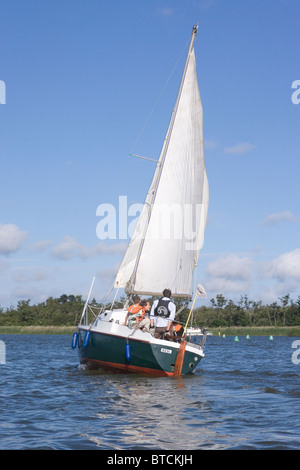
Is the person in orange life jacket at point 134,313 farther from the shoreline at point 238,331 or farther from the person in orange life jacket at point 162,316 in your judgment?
the shoreline at point 238,331

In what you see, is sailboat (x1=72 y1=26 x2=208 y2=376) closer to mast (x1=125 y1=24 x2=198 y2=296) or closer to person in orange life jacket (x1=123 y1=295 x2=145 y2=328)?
mast (x1=125 y1=24 x2=198 y2=296)

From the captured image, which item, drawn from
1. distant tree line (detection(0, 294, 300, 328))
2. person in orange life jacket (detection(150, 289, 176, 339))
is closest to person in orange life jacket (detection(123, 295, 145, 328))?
person in orange life jacket (detection(150, 289, 176, 339))

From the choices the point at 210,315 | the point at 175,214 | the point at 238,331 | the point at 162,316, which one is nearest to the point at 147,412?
the point at 162,316

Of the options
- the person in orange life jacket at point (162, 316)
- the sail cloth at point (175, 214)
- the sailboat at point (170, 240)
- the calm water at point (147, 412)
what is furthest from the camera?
the sail cloth at point (175, 214)

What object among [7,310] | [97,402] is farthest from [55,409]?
[7,310]

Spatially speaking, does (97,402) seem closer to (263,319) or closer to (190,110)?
(190,110)

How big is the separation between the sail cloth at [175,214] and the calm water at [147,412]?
4.17 m

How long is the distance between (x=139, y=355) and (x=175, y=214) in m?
6.44

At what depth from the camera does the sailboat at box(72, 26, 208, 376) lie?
2019 cm

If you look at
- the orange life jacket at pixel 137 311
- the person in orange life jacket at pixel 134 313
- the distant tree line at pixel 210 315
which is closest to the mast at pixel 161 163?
the person in orange life jacket at pixel 134 313

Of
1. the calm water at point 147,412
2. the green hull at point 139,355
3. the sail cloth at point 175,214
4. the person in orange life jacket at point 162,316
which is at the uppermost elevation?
the sail cloth at point 175,214

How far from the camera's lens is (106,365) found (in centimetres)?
2062

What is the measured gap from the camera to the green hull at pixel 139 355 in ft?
61.9

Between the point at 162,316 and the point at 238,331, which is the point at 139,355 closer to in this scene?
the point at 162,316
